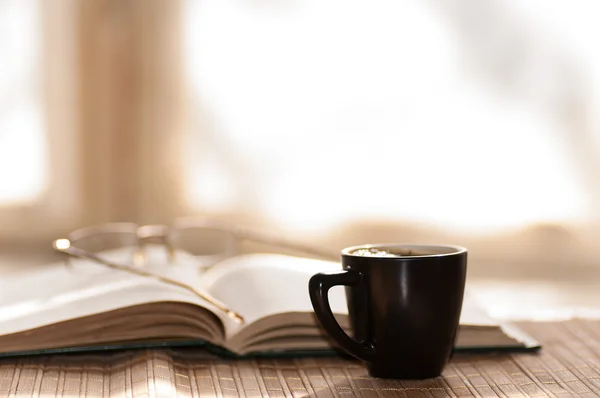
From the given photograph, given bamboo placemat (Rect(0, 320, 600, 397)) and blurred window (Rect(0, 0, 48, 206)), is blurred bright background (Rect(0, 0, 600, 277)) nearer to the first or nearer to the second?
blurred window (Rect(0, 0, 48, 206))

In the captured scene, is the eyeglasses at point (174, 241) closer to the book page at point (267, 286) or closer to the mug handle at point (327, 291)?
the book page at point (267, 286)

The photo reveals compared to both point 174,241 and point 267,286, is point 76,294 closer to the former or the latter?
point 267,286

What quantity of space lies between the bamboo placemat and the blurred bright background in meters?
1.62

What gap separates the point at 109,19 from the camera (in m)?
2.33

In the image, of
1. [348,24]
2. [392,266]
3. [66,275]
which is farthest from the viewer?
[348,24]

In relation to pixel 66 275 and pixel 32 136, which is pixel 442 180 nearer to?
pixel 32 136

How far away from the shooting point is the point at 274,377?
2.11 feet

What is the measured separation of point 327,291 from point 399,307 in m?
0.06

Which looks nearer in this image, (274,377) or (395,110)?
(274,377)

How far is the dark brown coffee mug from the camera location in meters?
0.60

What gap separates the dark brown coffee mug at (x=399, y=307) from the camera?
0.60 metres

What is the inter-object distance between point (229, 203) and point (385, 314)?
174cm

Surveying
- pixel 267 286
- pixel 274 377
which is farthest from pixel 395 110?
pixel 274 377

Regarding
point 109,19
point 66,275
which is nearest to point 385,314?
point 66,275
